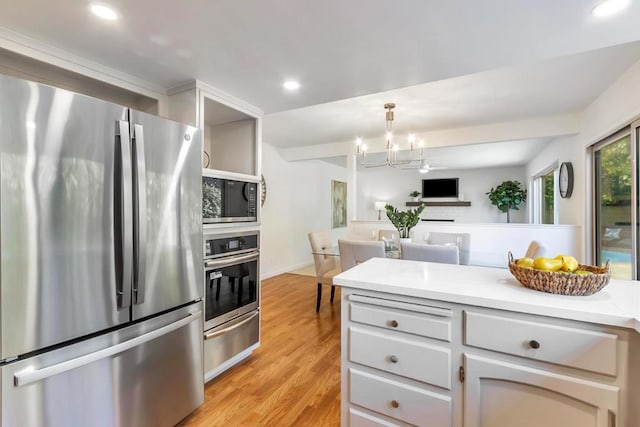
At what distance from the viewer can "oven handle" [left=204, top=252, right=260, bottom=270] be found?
2.01 metres

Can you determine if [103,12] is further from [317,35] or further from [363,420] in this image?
[363,420]

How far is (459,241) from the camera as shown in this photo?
3.53 meters

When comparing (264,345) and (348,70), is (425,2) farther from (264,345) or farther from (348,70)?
(264,345)

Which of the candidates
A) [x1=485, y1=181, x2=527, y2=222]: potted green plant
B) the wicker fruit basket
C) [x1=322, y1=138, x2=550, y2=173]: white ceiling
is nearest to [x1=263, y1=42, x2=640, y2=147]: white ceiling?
[x1=322, y1=138, x2=550, y2=173]: white ceiling

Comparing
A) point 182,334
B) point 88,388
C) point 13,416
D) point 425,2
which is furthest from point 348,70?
point 13,416

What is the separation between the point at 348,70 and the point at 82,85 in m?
1.74

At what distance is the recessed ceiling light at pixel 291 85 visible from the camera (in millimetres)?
2098

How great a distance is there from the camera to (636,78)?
2.31m

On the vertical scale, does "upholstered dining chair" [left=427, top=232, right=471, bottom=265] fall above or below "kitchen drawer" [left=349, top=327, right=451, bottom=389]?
above

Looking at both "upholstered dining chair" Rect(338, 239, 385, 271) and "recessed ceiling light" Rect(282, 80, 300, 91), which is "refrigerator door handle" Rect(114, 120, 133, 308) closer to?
"recessed ceiling light" Rect(282, 80, 300, 91)

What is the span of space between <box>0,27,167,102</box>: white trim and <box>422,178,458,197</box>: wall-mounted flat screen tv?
715cm

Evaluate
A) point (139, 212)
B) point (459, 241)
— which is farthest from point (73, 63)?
point (459, 241)

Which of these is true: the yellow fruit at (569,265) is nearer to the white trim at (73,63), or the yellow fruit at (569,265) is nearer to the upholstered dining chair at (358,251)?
the upholstered dining chair at (358,251)

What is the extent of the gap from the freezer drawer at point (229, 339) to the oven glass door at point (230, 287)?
5 centimetres
